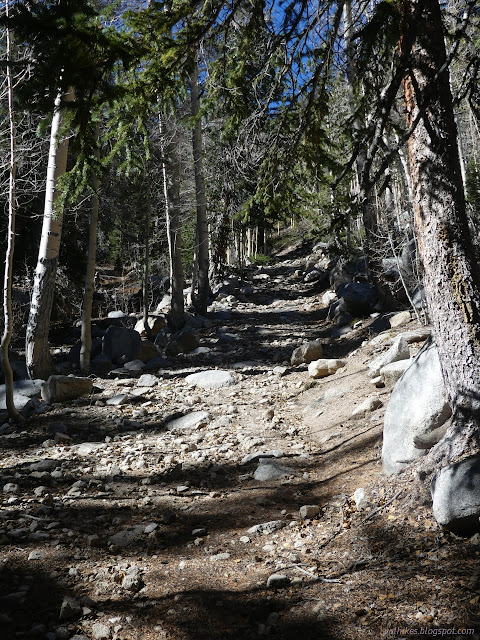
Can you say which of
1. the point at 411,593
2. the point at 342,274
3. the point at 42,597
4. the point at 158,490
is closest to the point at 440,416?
the point at 411,593

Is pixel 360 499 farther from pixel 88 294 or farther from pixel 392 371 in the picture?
pixel 88 294

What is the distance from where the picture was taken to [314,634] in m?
2.74

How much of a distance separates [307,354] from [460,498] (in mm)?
6914

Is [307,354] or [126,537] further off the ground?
[307,354]

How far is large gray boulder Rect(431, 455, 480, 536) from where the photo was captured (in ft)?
10.6

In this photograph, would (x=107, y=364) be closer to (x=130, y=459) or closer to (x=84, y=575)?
(x=130, y=459)

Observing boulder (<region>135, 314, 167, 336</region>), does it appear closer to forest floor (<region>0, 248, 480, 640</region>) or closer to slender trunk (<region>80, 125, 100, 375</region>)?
slender trunk (<region>80, 125, 100, 375</region>)

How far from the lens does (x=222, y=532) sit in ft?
13.8

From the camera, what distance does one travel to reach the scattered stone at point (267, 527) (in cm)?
412

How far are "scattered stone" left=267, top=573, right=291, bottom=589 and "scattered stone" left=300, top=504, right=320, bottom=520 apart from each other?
0.91 metres

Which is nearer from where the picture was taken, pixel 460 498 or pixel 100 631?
pixel 100 631

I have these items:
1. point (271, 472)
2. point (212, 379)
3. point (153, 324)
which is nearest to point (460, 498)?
point (271, 472)

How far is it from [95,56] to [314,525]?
13.3 ft

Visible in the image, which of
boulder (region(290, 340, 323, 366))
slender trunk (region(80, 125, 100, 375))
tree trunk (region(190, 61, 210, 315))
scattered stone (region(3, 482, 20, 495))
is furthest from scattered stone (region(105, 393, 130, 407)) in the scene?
tree trunk (region(190, 61, 210, 315))
